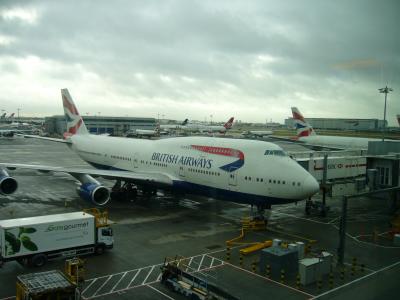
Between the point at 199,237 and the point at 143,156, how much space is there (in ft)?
41.5

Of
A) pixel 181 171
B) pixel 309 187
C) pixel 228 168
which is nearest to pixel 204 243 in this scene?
pixel 228 168

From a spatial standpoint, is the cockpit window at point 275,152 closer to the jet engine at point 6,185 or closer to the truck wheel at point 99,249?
the truck wheel at point 99,249

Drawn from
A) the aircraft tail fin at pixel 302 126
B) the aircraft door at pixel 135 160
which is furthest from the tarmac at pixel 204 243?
the aircraft tail fin at pixel 302 126

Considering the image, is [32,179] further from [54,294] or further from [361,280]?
[361,280]

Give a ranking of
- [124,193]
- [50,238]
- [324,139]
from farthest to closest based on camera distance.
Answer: [324,139]
[124,193]
[50,238]

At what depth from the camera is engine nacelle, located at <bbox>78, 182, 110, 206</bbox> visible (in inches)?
992

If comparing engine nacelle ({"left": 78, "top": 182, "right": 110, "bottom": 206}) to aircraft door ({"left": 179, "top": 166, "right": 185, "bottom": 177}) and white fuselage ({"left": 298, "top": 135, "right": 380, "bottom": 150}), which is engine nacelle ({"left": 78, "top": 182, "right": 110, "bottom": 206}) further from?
white fuselage ({"left": 298, "top": 135, "right": 380, "bottom": 150})

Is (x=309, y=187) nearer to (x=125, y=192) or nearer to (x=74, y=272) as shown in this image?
(x=74, y=272)

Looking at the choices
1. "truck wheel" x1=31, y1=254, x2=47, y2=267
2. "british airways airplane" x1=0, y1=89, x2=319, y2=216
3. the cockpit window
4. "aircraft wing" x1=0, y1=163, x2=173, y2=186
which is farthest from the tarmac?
the cockpit window

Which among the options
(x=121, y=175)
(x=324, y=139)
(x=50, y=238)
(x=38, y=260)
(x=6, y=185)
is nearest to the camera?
(x=38, y=260)

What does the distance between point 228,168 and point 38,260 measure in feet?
42.3

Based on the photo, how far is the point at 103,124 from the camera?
13500 cm

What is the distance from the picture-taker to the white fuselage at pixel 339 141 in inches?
1895

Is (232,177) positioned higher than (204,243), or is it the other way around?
(232,177)
